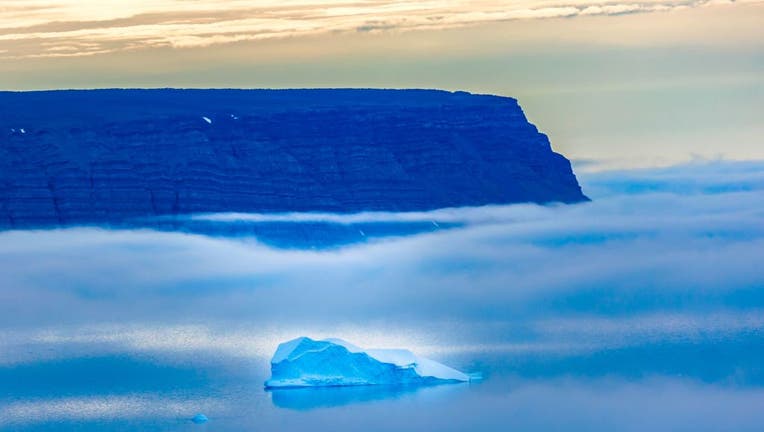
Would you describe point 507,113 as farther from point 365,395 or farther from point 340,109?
point 365,395

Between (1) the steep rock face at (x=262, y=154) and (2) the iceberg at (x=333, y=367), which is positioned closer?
(2) the iceberg at (x=333, y=367)

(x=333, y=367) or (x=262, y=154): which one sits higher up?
(x=262, y=154)

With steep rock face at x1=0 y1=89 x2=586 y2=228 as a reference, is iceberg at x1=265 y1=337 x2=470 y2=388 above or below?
below

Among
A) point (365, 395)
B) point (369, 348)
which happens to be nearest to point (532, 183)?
point (369, 348)

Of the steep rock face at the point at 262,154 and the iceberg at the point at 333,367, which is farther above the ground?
the steep rock face at the point at 262,154

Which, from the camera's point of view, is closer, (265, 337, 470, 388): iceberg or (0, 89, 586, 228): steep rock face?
Result: (265, 337, 470, 388): iceberg
